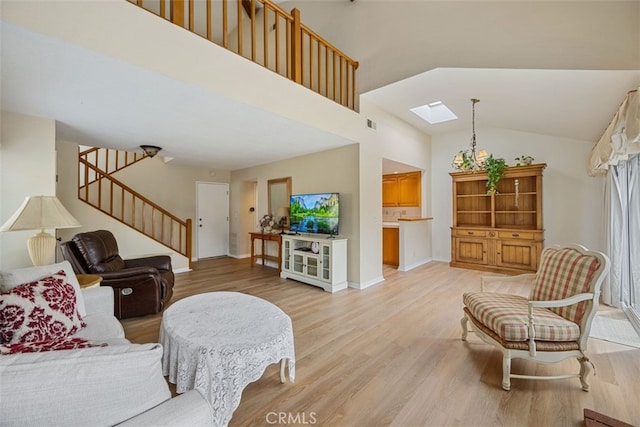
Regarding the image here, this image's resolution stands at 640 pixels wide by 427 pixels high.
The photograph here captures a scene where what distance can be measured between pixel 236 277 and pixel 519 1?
5448 millimetres

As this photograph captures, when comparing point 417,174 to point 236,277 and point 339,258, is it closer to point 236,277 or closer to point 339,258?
point 339,258

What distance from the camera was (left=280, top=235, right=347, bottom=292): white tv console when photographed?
418 cm

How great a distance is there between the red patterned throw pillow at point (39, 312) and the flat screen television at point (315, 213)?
319cm

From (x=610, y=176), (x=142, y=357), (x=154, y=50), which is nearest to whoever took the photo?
(x=142, y=357)

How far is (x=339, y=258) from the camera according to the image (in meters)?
4.27

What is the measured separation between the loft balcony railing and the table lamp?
1.85 meters

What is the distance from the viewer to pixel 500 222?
5.73 m

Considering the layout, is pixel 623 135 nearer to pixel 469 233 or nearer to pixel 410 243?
pixel 469 233

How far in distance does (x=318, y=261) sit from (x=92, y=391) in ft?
11.8

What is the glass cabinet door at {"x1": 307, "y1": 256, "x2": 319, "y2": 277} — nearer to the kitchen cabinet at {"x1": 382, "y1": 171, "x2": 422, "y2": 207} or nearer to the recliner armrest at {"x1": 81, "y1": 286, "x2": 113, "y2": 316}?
the recliner armrest at {"x1": 81, "y1": 286, "x2": 113, "y2": 316}

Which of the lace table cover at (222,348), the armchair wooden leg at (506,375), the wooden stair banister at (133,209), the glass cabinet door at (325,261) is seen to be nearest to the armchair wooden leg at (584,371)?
the armchair wooden leg at (506,375)

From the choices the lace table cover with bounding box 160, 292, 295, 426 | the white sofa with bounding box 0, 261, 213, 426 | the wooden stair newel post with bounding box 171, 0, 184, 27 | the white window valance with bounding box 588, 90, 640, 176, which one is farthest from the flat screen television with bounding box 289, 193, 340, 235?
the white sofa with bounding box 0, 261, 213, 426

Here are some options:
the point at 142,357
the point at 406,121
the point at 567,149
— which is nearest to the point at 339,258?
the point at 406,121

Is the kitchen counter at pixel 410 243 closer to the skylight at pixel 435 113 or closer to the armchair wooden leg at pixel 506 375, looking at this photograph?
the skylight at pixel 435 113
